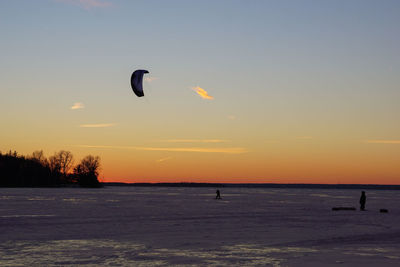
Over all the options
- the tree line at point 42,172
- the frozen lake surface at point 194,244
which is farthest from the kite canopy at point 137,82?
the tree line at point 42,172

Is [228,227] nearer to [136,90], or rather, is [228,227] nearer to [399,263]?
[136,90]

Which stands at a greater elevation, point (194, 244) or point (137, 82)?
point (137, 82)

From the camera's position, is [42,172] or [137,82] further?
[42,172]

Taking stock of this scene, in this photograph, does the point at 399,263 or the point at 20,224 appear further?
the point at 20,224

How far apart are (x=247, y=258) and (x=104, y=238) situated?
707 centimetres

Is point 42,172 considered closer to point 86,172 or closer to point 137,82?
point 86,172

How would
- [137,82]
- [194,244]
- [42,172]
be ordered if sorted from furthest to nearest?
[42,172], [137,82], [194,244]

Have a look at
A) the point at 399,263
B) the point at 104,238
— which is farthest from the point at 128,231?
the point at 399,263

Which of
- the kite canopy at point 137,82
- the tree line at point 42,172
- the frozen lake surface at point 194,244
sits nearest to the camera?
the frozen lake surface at point 194,244

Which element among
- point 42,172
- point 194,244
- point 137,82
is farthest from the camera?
point 42,172

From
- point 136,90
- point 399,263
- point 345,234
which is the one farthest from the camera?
point 136,90

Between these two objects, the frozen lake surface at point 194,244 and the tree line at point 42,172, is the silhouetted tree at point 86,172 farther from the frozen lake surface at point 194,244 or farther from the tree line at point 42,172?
the frozen lake surface at point 194,244

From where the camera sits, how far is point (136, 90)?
29172mm

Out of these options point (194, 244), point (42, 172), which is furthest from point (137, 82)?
point (42, 172)
